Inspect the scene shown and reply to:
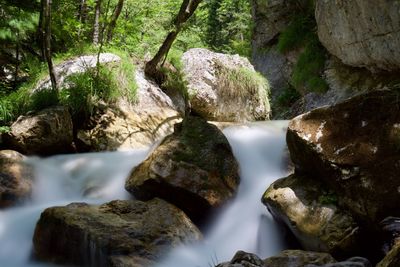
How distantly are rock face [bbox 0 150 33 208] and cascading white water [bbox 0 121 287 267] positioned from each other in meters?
0.12

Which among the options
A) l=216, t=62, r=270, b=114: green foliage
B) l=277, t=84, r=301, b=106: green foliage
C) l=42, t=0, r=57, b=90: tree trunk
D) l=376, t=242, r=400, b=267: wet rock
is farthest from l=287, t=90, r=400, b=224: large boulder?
l=277, t=84, r=301, b=106: green foliage

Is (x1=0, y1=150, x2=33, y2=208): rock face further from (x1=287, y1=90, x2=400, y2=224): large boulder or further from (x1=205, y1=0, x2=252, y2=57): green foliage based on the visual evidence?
(x1=205, y1=0, x2=252, y2=57): green foliage

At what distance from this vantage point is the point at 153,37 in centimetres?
1256

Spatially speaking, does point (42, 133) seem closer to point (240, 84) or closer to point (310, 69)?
point (240, 84)

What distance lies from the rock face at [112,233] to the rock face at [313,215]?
3.21 feet

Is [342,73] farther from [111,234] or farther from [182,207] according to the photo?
[111,234]

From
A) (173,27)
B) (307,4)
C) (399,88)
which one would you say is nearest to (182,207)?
(399,88)

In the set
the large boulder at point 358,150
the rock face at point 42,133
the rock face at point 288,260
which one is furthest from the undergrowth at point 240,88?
the rock face at point 288,260

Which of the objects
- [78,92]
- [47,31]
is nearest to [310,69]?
[78,92]

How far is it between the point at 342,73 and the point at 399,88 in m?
4.88

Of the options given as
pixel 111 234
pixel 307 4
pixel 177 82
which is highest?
pixel 307 4

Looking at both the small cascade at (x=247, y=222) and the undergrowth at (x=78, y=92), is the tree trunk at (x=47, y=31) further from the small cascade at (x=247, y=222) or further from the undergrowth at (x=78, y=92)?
the small cascade at (x=247, y=222)

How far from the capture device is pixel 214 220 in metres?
5.04

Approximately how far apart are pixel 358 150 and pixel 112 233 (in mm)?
2528
